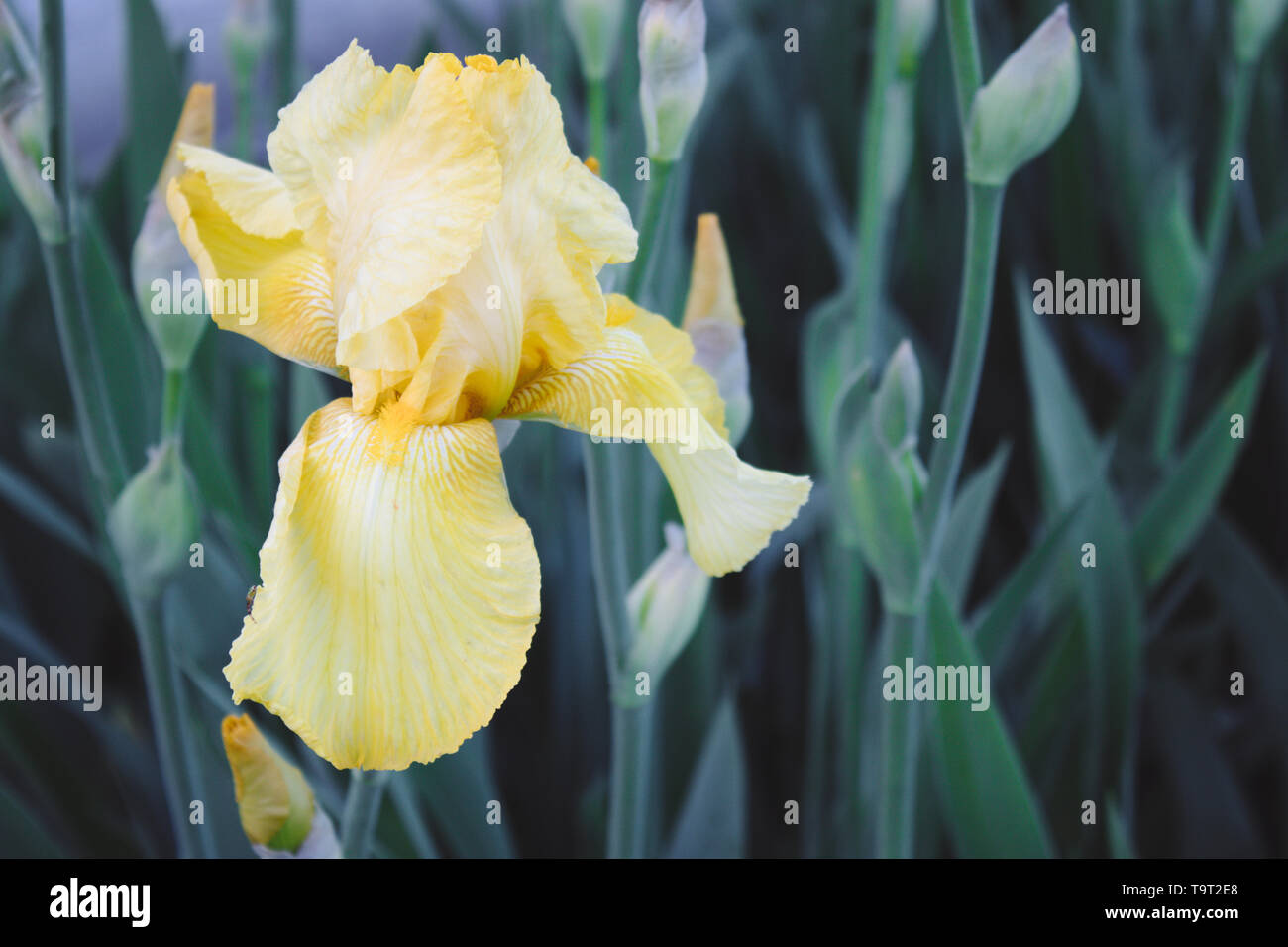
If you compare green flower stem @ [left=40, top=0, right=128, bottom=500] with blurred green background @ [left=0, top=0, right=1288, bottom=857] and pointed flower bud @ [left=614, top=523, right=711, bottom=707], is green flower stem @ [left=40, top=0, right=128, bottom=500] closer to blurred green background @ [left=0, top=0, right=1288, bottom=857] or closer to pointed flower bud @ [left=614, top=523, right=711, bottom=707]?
blurred green background @ [left=0, top=0, right=1288, bottom=857]

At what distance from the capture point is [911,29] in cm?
106

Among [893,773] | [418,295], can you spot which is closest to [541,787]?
[893,773]

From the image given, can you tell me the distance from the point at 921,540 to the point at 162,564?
0.51 metres

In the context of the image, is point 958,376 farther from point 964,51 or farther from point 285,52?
point 285,52

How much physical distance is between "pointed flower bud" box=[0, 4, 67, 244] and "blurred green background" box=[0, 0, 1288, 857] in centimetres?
21

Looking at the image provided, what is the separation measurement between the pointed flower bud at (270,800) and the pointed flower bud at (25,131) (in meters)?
0.34

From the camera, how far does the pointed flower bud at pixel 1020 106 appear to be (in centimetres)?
72

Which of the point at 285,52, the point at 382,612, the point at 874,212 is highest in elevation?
the point at 285,52

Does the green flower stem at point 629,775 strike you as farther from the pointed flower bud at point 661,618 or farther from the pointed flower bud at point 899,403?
the pointed flower bud at point 899,403

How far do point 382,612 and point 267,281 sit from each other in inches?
8.7

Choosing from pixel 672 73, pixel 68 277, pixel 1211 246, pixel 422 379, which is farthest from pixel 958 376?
pixel 1211 246

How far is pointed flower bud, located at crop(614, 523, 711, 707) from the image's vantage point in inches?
29.6
